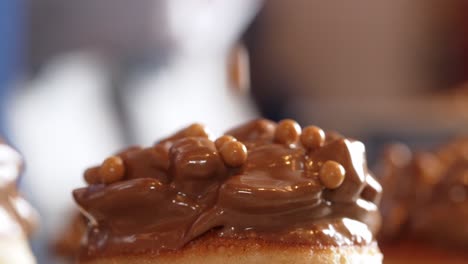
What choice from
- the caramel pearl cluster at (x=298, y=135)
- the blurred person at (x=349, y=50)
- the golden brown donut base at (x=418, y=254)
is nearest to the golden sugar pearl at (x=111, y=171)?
the caramel pearl cluster at (x=298, y=135)

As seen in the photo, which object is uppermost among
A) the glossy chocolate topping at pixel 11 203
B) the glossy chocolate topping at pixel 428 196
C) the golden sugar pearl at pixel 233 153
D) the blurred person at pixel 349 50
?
the golden sugar pearl at pixel 233 153

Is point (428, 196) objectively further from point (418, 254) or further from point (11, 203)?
point (11, 203)

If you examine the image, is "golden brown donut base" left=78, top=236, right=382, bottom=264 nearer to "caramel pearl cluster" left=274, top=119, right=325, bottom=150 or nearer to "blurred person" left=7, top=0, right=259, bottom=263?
"caramel pearl cluster" left=274, top=119, right=325, bottom=150

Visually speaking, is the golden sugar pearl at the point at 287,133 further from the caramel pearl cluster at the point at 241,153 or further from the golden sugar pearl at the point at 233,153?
the golden sugar pearl at the point at 233,153

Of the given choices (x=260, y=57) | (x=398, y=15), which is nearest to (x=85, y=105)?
(x=260, y=57)

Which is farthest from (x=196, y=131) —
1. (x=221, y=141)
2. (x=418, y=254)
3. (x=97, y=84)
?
(x=97, y=84)

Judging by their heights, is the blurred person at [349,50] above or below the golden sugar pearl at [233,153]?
below

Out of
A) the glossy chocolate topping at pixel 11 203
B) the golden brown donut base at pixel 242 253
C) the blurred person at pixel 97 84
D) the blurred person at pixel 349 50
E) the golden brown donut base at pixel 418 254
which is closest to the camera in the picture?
the golden brown donut base at pixel 242 253

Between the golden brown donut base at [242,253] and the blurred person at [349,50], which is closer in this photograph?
the golden brown donut base at [242,253]

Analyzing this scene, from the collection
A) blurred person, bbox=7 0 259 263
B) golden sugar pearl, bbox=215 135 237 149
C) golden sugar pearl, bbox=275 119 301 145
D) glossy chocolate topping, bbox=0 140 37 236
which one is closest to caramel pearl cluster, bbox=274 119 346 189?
golden sugar pearl, bbox=275 119 301 145
